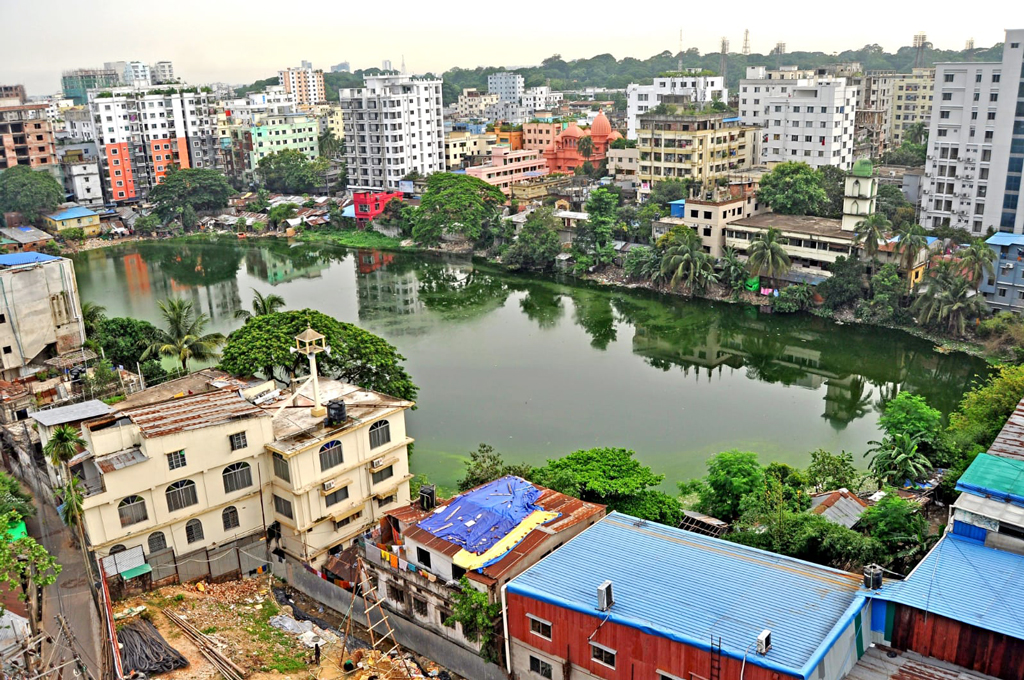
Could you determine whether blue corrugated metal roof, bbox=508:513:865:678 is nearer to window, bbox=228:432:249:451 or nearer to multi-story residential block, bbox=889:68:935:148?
window, bbox=228:432:249:451

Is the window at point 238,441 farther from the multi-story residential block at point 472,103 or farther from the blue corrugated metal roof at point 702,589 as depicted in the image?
the multi-story residential block at point 472,103

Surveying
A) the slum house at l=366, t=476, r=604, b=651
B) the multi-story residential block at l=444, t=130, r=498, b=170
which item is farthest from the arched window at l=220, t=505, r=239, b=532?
the multi-story residential block at l=444, t=130, r=498, b=170

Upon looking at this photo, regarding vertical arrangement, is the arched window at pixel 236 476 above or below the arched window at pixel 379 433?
below

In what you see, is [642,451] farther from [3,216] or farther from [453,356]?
[3,216]

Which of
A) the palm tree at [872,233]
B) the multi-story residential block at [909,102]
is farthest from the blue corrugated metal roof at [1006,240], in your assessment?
the multi-story residential block at [909,102]

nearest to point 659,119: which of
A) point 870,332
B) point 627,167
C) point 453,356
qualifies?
point 627,167
